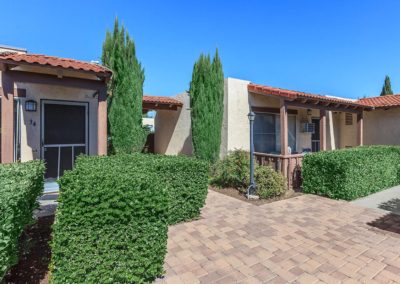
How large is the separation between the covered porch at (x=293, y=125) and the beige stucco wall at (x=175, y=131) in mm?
3102

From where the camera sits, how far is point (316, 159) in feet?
22.8

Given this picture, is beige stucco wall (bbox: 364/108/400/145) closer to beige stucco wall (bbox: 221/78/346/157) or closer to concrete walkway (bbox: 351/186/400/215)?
concrete walkway (bbox: 351/186/400/215)

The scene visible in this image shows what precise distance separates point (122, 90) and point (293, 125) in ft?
25.9

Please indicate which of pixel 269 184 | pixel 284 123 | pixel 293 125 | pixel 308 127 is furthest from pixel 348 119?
pixel 269 184

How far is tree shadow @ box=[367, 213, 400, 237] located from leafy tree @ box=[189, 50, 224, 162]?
5308 mm

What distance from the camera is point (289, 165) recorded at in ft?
25.1

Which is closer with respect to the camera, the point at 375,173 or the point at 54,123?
the point at 54,123

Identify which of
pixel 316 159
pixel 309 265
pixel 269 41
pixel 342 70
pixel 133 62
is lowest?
pixel 309 265

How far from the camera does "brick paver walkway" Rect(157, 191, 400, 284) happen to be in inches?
119

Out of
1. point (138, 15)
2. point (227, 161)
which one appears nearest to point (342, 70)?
point (227, 161)

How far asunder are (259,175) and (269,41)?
8710 mm

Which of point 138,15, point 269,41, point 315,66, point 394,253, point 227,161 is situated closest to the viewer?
point 394,253

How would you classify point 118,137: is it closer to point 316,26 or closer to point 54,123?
point 54,123

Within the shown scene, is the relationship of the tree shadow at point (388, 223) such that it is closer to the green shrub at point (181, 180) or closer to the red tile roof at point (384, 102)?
the green shrub at point (181, 180)
